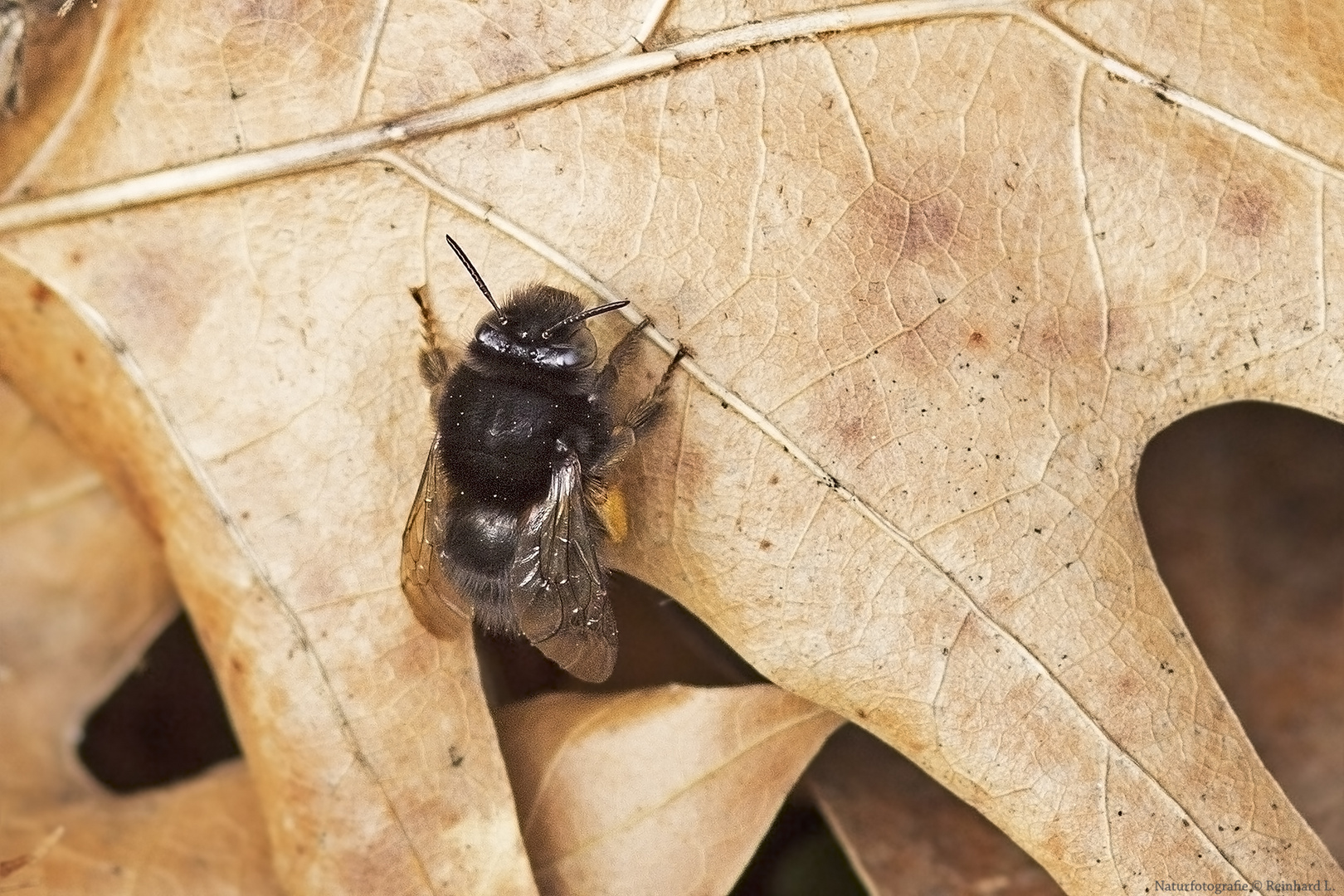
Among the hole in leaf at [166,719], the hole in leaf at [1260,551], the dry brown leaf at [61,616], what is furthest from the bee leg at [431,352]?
the hole in leaf at [1260,551]

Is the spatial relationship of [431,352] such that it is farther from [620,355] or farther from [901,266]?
[901,266]

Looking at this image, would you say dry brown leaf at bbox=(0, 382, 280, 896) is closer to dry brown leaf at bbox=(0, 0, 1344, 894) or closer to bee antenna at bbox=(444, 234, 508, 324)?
dry brown leaf at bbox=(0, 0, 1344, 894)

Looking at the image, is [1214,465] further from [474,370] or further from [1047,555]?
[474,370]

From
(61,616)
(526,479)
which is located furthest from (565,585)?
(61,616)

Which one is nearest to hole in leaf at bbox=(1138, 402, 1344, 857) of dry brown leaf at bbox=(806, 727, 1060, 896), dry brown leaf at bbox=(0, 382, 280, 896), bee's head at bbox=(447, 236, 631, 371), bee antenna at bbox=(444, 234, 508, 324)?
dry brown leaf at bbox=(806, 727, 1060, 896)

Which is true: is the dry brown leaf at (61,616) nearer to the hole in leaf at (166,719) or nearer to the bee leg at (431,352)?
the hole in leaf at (166,719)

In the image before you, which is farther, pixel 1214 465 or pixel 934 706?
pixel 1214 465

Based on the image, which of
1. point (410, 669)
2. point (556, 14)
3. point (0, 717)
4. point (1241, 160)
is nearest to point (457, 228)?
point (556, 14)
